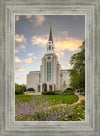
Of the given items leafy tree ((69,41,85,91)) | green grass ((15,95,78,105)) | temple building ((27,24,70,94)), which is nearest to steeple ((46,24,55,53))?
temple building ((27,24,70,94))

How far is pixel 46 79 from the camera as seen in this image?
52.1 inches

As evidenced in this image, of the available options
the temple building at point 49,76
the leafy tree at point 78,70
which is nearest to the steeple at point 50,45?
the temple building at point 49,76

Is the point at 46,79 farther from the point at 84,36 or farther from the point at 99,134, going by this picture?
the point at 99,134

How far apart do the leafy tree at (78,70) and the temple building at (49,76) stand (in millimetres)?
61

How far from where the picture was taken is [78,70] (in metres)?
1.32

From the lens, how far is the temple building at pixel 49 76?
51.9 inches

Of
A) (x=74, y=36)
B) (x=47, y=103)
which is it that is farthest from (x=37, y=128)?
(x=74, y=36)

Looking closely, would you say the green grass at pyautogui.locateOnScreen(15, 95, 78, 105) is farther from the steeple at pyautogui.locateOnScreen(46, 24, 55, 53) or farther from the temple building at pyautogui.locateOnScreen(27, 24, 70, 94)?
the steeple at pyautogui.locateOnScreen(46, 24, 55, 53)

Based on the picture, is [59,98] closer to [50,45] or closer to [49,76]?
[49,76]

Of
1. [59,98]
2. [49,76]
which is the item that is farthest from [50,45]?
[59,98]

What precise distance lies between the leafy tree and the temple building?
0.06 meters

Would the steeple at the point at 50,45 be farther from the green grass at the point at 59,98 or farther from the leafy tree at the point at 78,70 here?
the green grass at the point at 59,98

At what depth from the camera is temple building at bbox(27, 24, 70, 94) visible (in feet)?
4.33

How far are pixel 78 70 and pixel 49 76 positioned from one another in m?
0.30
